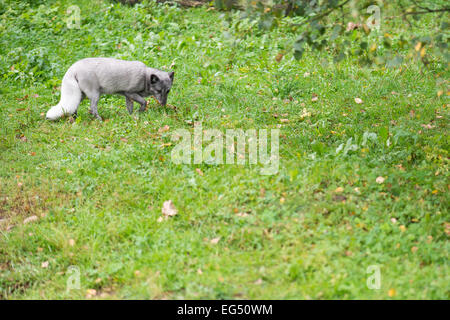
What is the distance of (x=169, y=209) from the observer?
4.89m

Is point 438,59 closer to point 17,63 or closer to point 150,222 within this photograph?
point 150,222

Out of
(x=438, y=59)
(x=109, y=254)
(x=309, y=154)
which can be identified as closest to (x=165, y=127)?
(x=309, y=154)

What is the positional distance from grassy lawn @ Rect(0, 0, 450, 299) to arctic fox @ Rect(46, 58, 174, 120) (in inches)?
11.4

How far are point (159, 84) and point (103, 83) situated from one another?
34.8 inches

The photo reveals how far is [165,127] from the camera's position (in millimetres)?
6801

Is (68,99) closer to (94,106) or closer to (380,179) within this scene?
(94,106)

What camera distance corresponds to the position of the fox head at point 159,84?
7.24 meters

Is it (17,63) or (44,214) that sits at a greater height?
(17,63)

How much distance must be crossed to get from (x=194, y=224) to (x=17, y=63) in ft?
22.6

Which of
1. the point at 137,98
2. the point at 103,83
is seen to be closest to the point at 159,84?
the point at 137,98

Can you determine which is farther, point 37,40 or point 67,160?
point 37,40

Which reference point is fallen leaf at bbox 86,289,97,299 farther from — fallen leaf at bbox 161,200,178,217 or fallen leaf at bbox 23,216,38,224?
fallen leaf at bbox 23,216,38,224

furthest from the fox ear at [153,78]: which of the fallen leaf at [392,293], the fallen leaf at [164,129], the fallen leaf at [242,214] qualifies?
the fallen leaf at [392,293]

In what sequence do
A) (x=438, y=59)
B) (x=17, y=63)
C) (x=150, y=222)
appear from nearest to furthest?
(x=150, y=222) → (x=438, y=59) → (x=17, y=63)
